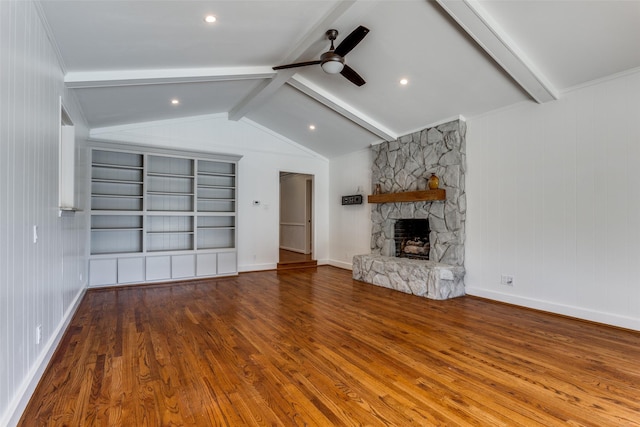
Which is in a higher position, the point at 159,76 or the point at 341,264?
the point at 159,76

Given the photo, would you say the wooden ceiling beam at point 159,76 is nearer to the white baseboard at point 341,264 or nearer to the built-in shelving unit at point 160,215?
the built-in shelving unit at point 160,215

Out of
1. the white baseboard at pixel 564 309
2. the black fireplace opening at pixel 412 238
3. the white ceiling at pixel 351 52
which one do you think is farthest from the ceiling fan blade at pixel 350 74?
the white baseboard at pixel 564 309

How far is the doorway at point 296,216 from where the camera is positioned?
29.8 ft

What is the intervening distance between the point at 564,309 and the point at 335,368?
3170 mm

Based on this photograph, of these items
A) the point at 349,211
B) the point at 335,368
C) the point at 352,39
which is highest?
the point at 352,39

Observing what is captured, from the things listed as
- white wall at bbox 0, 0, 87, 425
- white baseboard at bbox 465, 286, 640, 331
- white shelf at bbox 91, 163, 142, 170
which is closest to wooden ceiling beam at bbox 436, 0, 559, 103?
white baseboard at bbox 465, 286, 640, 331

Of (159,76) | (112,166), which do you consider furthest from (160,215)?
(159,76)

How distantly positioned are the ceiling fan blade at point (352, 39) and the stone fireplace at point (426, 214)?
101 inches

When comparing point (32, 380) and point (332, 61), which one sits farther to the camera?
point (332, 61)

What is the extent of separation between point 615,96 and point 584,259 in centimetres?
186

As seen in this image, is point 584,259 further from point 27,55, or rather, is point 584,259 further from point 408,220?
point 27,55

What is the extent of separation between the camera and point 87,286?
5.04 metres

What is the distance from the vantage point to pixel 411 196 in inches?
218

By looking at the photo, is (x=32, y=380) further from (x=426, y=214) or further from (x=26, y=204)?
(x=426, y=214)
